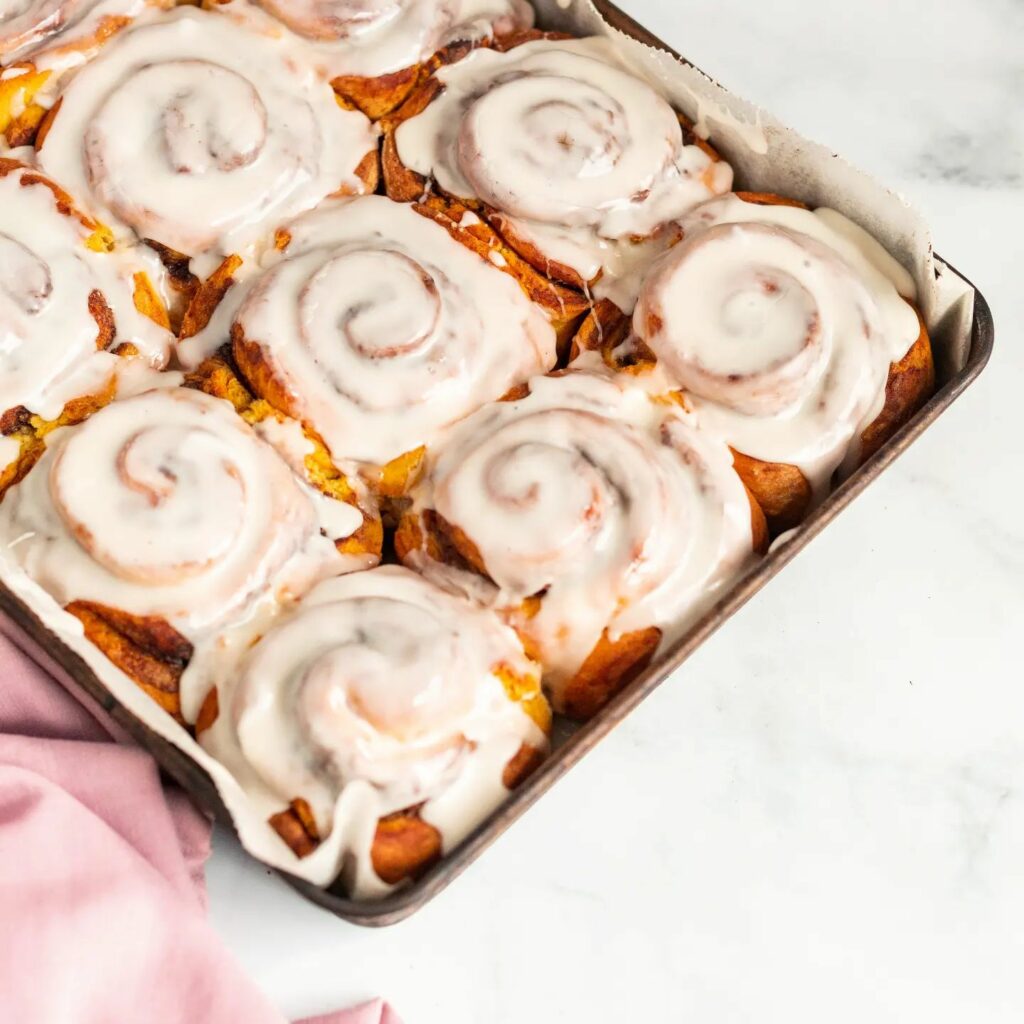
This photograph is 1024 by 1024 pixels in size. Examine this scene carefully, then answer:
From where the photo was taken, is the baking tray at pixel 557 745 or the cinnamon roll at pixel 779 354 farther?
the cinnamon roll at pixel 779 354

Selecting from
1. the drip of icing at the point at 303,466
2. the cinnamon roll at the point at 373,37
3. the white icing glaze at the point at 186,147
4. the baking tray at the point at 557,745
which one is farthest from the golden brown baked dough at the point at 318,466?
the cinnamon roll at the point at 373,37

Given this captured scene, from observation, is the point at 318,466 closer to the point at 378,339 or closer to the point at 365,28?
the point at 378,339

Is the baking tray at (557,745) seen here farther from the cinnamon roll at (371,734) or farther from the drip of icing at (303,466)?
the drip of icing at (303,466)

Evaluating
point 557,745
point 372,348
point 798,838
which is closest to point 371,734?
point 557,745

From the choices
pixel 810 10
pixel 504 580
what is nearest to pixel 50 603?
pixel 504 580

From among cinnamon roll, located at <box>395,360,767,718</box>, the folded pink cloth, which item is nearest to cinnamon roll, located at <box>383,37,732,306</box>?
cinnamon roll, located at <box>395,360,767,718</box>

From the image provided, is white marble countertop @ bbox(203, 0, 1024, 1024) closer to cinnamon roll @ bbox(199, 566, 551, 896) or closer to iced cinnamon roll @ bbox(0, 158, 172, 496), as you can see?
cinnamon roll @ bbox(199, 566, 551, 896)

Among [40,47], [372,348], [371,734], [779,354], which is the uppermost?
[40,47]

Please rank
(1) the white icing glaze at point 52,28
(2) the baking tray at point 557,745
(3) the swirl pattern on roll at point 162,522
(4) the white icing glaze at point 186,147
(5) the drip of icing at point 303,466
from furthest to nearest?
(1) the white icing glaze at point 52,28 → (4) the white icing glaze at point 186,147 → (5) the drip of icing at point 303,466 → (3) the swirl pattern on roll at point 162,522 → (2) the baking tray at point 557,745
